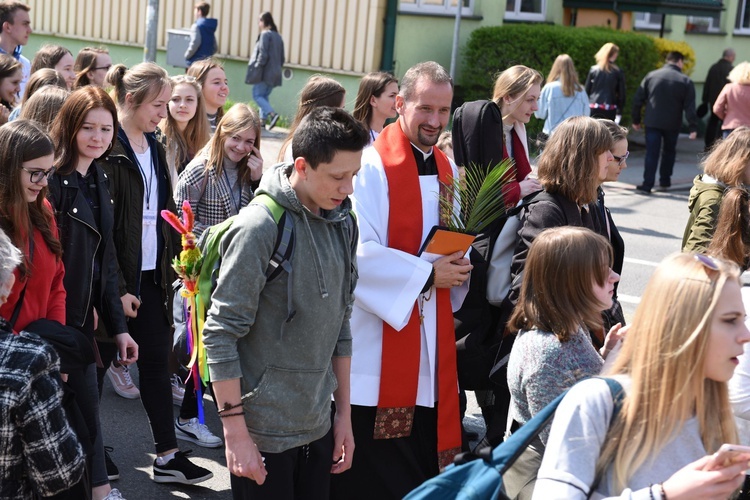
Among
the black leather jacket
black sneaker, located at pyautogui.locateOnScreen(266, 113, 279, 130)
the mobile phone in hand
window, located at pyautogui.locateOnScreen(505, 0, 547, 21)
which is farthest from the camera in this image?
window, located at pyautogui.locateOnScreen(505, 0, 547, 21)

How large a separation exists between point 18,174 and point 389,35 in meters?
13.0

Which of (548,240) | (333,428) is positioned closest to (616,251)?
(548,240)

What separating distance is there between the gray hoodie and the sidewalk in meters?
10.5

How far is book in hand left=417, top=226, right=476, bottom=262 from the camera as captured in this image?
4.24 meters

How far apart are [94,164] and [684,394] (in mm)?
2912

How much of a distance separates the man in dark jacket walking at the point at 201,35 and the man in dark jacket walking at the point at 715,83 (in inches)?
383

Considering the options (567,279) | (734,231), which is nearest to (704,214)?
(734,231)

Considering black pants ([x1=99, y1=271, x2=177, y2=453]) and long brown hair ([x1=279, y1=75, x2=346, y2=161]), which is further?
long brown hair ([x1=279, y1=75, x2=346, y2=161])

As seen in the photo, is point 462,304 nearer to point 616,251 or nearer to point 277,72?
point 616,251

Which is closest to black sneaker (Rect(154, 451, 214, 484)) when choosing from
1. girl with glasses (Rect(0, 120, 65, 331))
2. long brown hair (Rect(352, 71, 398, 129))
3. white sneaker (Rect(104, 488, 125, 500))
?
white sneaker (Rect(104, 488, 125, 500))

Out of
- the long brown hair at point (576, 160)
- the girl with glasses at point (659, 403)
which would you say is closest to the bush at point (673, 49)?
the long brown hair at point (576, 160)

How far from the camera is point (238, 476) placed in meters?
3.26

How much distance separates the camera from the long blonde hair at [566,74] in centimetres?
1217

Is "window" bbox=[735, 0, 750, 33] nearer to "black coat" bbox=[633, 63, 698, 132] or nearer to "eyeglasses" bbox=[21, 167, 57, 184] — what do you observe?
"black coat" bbox=[633, 63, 698, 132]
